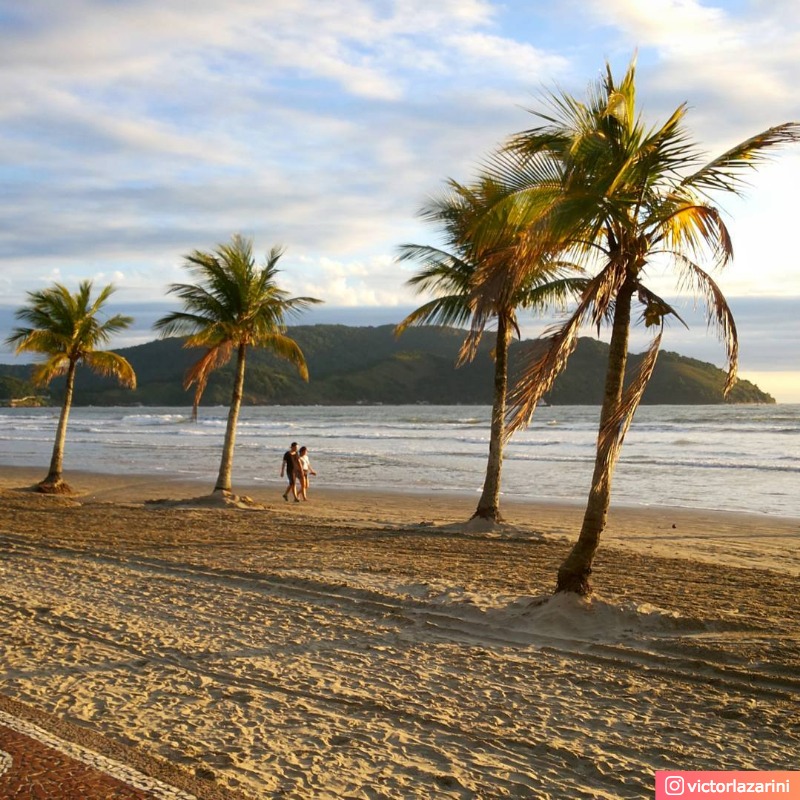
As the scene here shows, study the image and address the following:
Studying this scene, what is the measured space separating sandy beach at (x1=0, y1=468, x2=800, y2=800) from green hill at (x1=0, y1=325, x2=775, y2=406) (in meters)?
113

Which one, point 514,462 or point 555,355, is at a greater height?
point 555,355

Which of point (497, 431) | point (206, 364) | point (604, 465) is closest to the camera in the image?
point (604, 465)

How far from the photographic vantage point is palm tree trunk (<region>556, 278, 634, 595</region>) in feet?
22.8

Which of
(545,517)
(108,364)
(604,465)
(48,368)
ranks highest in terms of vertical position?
(108,364)

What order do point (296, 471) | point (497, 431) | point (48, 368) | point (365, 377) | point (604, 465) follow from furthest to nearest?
point (365, 377), point (48, 368), point (296, 471), point (497, 431), point (604, 465)

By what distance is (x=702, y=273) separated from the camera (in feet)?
23.1

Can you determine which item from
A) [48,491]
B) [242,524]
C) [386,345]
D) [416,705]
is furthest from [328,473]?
[386,345]

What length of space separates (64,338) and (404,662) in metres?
16.0

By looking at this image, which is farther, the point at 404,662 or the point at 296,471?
the point at 296,471

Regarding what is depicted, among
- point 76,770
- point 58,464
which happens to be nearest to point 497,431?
point 76,770

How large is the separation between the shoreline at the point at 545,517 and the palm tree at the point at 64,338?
113 inches

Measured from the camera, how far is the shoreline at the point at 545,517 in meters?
12.5

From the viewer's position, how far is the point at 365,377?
146 metres

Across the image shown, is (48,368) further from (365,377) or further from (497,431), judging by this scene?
(365,377)
